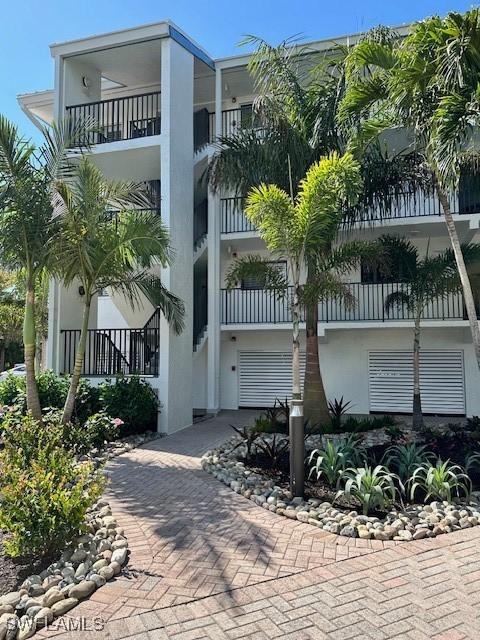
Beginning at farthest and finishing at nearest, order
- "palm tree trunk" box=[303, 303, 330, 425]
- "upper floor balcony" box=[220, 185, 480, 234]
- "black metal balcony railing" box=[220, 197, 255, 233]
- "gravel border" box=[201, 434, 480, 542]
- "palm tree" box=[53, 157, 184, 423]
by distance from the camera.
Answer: "black metal balcony railing" box=[220, 197, 255, 233]
"upper floor balcony" box=[220, 185, 480, 234]
"palm tree trunk" box=[303, 303, 330, 425]
"palm tree" box=[53, 157, 184, 423]
"gravel border" box=[201, 434, 480, 542]

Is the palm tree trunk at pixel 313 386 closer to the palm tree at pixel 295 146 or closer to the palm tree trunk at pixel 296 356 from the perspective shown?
the palm tree at pixel 295 146

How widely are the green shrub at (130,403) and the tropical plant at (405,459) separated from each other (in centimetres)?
557

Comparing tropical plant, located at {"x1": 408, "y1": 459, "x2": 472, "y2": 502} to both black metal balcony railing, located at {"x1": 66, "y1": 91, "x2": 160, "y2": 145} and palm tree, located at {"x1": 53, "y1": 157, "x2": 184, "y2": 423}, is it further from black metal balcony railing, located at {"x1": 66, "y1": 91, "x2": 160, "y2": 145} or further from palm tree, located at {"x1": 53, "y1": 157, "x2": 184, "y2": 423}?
black metal balcony railing, located at {"x1": 66, "y1": 91, "x2": 160, "y2": 145}

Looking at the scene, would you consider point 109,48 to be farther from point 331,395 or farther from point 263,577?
point 263,577

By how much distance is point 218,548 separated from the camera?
456 centimetres

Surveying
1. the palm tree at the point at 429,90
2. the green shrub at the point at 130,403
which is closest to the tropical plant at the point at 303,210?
the palm tree at the point at 429,90

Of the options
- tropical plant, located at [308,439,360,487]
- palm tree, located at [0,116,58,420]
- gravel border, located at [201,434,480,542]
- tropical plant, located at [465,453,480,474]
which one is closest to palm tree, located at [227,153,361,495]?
tropical plant, located at [308,439,360,487]

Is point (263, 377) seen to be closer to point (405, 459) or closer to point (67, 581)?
point (405, 459)

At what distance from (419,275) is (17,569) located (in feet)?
33.6

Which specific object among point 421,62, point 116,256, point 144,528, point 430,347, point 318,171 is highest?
point 421,62

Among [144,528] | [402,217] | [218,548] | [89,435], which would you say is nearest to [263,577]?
[218,548]

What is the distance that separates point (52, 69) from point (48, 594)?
14.1 m

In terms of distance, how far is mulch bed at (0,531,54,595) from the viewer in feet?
12.7

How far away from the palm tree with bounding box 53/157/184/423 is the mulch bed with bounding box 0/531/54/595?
16.5 ft
